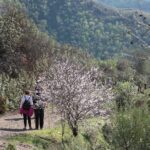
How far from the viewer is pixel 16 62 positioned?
36406mm

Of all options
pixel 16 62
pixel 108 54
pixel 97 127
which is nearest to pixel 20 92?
pixel 16 62

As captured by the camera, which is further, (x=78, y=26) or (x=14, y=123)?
(x=78, y=26)

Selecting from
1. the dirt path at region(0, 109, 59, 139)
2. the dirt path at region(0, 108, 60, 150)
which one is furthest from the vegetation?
the dirt path at region(0, 109, 59, 139)

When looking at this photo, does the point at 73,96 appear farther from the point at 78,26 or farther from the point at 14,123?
the point at 78,26

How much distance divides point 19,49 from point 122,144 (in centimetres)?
2659

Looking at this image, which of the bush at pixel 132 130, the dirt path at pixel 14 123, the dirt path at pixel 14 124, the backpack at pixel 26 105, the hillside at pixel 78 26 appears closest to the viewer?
the bush at pixel 132 130

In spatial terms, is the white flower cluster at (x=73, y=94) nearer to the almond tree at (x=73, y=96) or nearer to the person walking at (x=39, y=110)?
the almond tree at (x=73, y=96)

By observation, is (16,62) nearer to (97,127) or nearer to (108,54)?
(97,127)

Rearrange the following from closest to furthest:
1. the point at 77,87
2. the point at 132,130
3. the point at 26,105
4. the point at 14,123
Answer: the point at 132,130
the point at 26,105
the point at 77,87
the point at 14,123

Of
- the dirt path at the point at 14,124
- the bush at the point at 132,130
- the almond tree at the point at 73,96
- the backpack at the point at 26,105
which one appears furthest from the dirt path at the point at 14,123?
the bush at the point at 132,130

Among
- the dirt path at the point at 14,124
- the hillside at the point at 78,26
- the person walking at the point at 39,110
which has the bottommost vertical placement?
the dirt path at the point at 14,124

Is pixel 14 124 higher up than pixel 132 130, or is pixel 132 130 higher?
pixel 132 130

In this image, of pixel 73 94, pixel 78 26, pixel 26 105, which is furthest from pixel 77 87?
pixel 78 26

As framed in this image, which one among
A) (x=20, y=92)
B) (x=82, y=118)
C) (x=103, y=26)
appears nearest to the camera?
(x=82, y=118)
